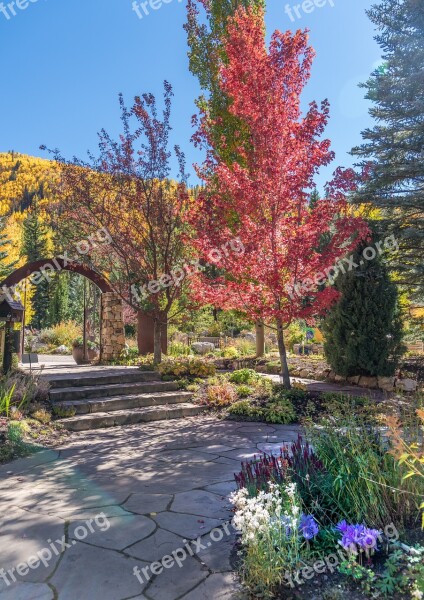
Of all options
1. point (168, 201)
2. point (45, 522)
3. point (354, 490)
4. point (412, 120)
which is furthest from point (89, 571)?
point (412, 120)

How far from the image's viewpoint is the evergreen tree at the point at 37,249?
104 feet

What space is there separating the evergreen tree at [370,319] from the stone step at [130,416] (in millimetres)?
3229

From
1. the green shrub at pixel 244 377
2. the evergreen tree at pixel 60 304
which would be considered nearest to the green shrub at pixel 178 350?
the green shrub at pixel 244 377

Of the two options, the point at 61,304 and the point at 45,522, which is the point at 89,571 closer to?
the point at 45,522

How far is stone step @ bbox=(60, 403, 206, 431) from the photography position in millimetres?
5547

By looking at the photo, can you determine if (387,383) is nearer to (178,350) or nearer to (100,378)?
(100,378)

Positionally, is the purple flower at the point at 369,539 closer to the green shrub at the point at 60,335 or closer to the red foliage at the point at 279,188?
the red foliage at the point at 279,188

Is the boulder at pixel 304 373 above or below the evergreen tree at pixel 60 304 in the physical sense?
below

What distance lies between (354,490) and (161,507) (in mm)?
1303

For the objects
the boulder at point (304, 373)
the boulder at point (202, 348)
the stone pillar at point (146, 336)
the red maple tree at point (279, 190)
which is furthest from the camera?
the boulder at point (202, 348)

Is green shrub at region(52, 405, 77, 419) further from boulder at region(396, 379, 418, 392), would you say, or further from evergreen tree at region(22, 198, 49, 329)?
evergreen tree at region(22, 198, 49, 329)

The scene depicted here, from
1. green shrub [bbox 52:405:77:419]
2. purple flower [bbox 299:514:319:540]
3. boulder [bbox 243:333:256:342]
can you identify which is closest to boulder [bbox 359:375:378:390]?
green shrub [bbox 52:405:77:419]

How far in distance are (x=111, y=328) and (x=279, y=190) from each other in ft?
→ 21.5

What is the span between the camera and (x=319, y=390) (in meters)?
7.26
